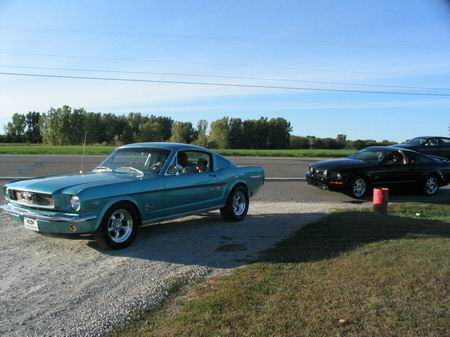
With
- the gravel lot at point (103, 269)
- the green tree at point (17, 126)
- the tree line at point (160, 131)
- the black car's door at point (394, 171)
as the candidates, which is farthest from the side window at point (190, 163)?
the green tree at point (17, 126)

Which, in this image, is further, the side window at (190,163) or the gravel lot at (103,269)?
the side window at (190,163)

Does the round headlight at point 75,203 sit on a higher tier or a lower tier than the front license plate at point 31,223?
higher

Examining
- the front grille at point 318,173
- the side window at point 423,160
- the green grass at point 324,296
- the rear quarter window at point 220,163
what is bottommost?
the green grass at point 324,296

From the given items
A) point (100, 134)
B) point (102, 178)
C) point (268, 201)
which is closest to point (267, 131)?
point (100, 134)

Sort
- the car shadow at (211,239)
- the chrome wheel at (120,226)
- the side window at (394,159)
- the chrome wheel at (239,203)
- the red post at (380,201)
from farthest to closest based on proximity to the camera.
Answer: the side window at (394,159) < the red post at (380,201) < the chrome wheel at (239,203) < the chrome wheel at (120,226) < the car shadow at (211,239)

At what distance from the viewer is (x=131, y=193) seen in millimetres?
7184

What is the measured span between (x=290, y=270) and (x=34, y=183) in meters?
3.72

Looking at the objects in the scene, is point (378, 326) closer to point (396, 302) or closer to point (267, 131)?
point (396, 302)

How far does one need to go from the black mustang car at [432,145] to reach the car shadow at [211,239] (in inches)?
590

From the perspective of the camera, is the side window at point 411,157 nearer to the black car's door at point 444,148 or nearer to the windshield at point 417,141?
the windshield at point 417,141

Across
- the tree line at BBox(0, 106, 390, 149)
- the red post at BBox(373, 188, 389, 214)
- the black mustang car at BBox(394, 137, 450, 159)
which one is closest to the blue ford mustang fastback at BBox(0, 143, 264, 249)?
the red post at BBox(373, 188, 389, 214)

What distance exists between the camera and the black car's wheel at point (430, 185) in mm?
14695

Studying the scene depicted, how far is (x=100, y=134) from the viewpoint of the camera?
9106cm

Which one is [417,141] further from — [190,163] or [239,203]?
[190,163]
